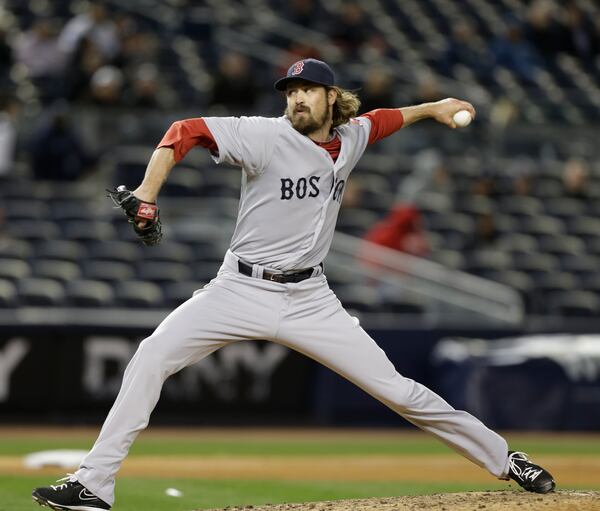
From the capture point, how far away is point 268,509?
5457 mm

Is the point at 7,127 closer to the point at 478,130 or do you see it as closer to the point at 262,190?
the point at 478,130

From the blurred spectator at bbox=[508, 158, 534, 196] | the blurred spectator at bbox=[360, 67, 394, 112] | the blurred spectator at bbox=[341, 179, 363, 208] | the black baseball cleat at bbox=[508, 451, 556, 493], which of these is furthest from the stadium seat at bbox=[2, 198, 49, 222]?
the black baseball cleat at bbox=[508, 451, 556, 493]

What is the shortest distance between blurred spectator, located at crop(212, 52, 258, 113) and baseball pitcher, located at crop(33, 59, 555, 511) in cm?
800

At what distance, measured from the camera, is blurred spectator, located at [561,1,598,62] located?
1708 centimetres

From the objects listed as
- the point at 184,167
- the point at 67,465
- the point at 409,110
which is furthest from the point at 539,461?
the point at 184,167

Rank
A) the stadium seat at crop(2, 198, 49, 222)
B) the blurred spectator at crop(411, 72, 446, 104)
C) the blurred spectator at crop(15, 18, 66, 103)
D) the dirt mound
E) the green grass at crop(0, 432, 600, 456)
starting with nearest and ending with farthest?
the dirt mound < the green grass at crop(0, 432, 600, 456) < the stadium seat at crop(2, 198, 49, 222) < the blurred spectator at crop(15, 18, 66, 103) < the blurred spectator at crop(411, 72, 446, 104)

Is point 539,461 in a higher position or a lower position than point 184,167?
lower

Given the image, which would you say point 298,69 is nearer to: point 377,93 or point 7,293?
point 7,293

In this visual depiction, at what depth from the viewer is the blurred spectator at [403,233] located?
1209 centimetres

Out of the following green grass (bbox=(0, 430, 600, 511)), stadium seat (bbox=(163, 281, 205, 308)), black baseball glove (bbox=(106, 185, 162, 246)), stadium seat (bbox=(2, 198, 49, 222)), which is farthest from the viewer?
stadium seat (bbox=(2, 198, 49, 222))

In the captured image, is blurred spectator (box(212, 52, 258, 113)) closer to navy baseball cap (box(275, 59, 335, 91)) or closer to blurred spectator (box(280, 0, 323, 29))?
blurred spectator (box(280, 0, 323, 29))

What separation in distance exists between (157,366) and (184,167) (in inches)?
319

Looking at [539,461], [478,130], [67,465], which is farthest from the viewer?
Result: [478,130]

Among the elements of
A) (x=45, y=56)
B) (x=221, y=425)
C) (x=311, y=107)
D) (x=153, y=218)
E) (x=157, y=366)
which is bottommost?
(x=221, y=425)
